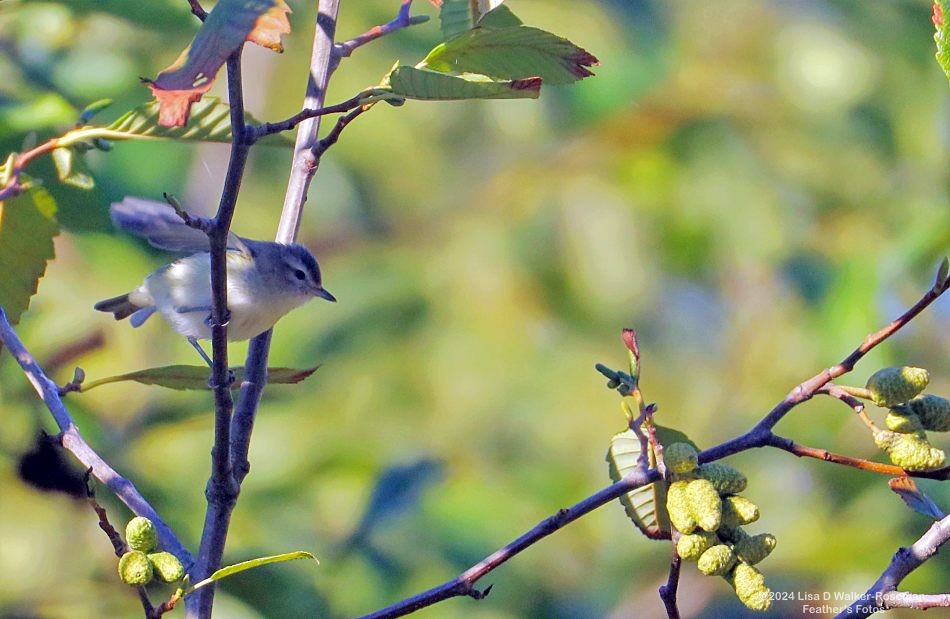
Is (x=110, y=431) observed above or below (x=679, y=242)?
below

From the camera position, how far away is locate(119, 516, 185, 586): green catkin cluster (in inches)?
37.3

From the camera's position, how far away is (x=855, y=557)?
8.23ft

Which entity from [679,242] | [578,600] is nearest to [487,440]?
[578,600]

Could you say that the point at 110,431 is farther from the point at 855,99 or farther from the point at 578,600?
the point at 855,99

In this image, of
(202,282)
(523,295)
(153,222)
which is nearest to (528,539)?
(153,222)

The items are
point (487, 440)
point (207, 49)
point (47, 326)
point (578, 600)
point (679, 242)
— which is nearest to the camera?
point (207, 49)

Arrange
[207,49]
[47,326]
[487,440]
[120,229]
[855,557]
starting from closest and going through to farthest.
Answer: [207,49]
[120,229]
[47,326]
[855,557]
[487,440]

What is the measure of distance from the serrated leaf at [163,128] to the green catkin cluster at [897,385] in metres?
0.77

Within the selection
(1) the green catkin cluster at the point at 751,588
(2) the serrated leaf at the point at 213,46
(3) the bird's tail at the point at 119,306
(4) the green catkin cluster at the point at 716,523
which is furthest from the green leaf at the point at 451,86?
(3) the bird's tail at the point at 119,306

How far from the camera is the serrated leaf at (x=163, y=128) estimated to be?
1225 millimetres

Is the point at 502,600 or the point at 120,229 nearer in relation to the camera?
the point at 120,229

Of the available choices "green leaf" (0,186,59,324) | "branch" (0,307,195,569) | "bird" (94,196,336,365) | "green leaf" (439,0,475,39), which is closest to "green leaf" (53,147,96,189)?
"green leaf" (0,186,59,324)

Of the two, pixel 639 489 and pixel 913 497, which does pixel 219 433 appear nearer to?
pixel 639 489

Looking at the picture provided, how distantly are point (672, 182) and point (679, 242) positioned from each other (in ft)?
0.76
